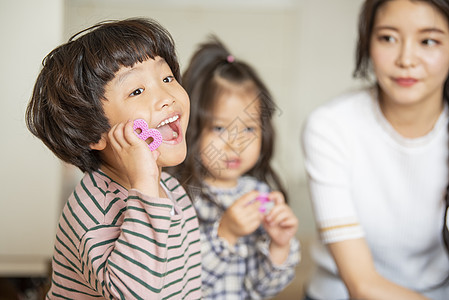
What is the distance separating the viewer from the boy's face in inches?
28.7

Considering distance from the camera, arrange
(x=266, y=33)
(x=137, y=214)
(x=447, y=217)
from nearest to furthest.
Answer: (x=137, y=214) < (x=447, y=217) < (x=266, y=33)

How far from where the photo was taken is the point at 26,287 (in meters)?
2.01

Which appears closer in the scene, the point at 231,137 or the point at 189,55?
the point at 231,137

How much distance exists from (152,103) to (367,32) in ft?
2.28

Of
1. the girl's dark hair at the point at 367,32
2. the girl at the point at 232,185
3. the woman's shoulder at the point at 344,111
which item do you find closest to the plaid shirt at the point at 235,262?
the girl at the point at 232,185

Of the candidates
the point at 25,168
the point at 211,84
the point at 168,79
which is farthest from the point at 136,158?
the point at 25,168

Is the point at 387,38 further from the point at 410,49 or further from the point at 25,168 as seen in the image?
the point at 25,168

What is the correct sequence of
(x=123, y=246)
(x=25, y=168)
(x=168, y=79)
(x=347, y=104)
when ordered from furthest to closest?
(x=25, y=168), (x=347, y=104), (x=168, y=79), (x=123, y=246)

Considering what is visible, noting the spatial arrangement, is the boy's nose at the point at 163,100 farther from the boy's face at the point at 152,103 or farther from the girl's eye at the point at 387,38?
the girl's eye at the point at 387,38

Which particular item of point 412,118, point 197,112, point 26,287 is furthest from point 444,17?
point 26,287

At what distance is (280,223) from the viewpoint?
1.13 m

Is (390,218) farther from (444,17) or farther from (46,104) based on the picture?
(46,104)

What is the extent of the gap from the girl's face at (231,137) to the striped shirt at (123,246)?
0.29 m

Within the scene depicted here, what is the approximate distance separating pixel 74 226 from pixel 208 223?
0.50 meters
